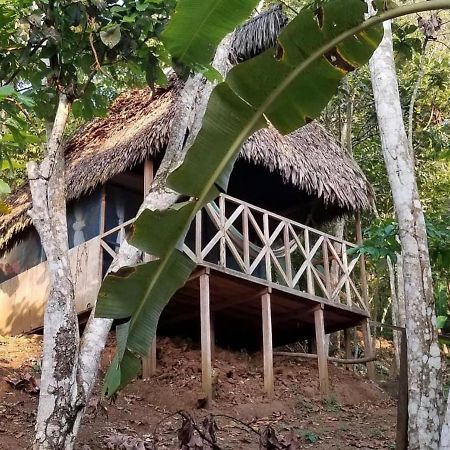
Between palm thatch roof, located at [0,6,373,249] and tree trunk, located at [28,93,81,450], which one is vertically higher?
palm thatch roof, located at [0,6,373,249]

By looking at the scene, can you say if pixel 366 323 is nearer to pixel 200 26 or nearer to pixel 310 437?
pixel 310 437

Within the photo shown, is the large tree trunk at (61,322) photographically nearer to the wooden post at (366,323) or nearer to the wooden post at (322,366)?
the wooden post at (322,366)

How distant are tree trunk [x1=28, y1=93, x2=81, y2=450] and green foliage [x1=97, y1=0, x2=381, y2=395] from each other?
1.89 metres

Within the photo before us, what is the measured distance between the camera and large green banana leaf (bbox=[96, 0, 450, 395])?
2.48 m

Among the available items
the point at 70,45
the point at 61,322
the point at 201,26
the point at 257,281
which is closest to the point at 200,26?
the point at 201,26

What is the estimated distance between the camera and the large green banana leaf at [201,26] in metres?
2.77

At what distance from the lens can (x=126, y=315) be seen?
270cm

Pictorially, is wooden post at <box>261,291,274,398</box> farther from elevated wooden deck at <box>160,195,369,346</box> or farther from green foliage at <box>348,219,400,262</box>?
green foliage at <box>348,219,400,262</box>

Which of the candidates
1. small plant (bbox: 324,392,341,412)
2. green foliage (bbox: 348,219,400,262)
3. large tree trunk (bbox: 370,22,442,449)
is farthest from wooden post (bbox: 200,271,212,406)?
large tree trunk (bbox: 370,22,442,449)

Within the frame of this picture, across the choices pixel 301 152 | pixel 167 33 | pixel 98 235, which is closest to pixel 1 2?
pixel 167 33

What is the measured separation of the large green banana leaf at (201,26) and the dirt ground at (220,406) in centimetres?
306

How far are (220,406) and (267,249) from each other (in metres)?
2.08

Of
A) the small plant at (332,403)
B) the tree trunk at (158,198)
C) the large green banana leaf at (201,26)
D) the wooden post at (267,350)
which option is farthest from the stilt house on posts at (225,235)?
the large green banana leaf at (201,26)

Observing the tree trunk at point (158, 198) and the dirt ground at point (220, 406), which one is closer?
the tree trunk at point (158, 198)
